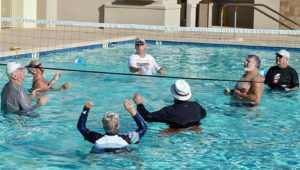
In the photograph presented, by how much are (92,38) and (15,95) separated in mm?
11734

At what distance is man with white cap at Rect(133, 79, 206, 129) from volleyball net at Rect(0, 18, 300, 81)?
569cm

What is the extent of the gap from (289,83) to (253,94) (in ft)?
4.85

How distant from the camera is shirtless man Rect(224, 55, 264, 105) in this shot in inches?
432

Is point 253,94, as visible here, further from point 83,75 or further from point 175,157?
point 83,75

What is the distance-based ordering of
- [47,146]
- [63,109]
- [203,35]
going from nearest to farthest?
[47,146] → [63,109] → [203,35]

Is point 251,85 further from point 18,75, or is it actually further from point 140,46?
point 18,75

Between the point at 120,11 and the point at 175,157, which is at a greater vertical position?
the point at 120,11

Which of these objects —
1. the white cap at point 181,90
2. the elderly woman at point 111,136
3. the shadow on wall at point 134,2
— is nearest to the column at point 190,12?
the shadow on wall at point 134,2

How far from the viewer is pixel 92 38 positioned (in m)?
21.1

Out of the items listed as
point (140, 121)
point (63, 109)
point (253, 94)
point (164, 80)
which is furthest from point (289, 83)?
point (140, 121)

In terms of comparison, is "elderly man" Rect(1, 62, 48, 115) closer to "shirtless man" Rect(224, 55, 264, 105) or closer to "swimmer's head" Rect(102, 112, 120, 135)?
"swimmer's head" Rect(102, 112, 120, 135)

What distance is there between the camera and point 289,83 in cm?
1221

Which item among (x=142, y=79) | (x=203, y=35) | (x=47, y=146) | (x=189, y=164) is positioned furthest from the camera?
(x=203, y=35)

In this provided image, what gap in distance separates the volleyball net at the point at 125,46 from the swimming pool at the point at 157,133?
3.56 ft
